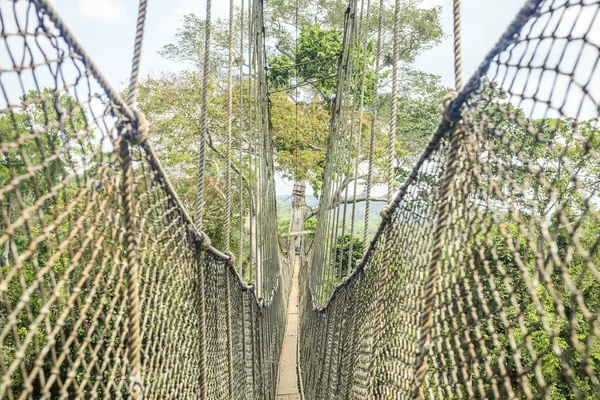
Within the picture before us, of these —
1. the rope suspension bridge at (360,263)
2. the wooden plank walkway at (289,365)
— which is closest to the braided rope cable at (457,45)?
the rope suspension bridge at (360,263)

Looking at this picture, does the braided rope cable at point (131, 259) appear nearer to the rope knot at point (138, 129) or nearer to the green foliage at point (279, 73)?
the rope knot at point (138, 129)

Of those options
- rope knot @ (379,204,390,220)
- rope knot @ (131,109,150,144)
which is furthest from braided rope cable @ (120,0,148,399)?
rope knot @ (379,204,390,220)

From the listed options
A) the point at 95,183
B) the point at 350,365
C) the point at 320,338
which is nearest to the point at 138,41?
the point at 95,183

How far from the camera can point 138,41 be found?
735 millimetres

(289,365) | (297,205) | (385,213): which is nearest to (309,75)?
(297,205)

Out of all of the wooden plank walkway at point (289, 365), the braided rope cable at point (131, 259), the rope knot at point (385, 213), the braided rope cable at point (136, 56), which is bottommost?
the wooden plank walkway at point (289, 365)

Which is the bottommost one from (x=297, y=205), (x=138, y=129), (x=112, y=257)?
(x=112, y=257)

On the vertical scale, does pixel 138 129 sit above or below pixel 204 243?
above

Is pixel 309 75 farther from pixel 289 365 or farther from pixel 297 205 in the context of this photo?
pixel 289 365

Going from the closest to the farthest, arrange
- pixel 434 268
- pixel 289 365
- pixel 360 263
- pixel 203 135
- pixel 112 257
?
pixel 434 268, pixel 112 257, pixel 203 135, pixel 360 263, pixel 289 365

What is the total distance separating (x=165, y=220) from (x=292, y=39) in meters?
9.48

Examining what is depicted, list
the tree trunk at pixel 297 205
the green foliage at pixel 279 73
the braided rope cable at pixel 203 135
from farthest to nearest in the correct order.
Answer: the tree trunk at pixel 297 205 → the green foliage at pixel 279 73 → the braided rope cable at pixel 203 135

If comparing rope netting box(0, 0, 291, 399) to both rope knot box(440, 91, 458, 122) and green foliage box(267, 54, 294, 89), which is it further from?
green foliage box(267, 54, 294, 89)

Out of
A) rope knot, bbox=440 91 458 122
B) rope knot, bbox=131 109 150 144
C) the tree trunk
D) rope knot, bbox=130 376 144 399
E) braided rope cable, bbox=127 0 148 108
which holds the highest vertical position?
the tree trunk
